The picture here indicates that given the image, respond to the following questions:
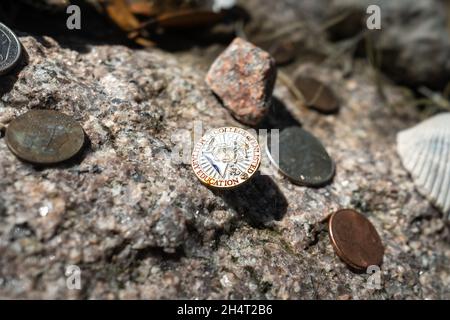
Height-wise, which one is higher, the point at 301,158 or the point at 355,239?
the point at 301,158

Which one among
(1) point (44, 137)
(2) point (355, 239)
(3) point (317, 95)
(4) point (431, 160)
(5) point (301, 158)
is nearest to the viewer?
(1) point (44, 137)

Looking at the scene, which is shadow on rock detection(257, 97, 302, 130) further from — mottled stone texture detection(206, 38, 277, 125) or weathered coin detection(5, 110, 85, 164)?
weathered coin detection(5, 110, 85, 164)

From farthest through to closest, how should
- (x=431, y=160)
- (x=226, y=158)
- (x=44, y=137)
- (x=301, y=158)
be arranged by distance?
1. (x=431, y=160)
2. (x=301, y=158)
3. (x=226, y=158)
4. (x=44, y=137)

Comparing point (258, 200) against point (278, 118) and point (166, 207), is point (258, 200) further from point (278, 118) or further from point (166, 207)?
point (278, 118)

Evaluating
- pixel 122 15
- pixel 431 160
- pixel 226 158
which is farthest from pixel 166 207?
pixel 431 160

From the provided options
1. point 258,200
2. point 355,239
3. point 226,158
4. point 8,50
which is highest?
point 8,50

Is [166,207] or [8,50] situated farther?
[8,50]
